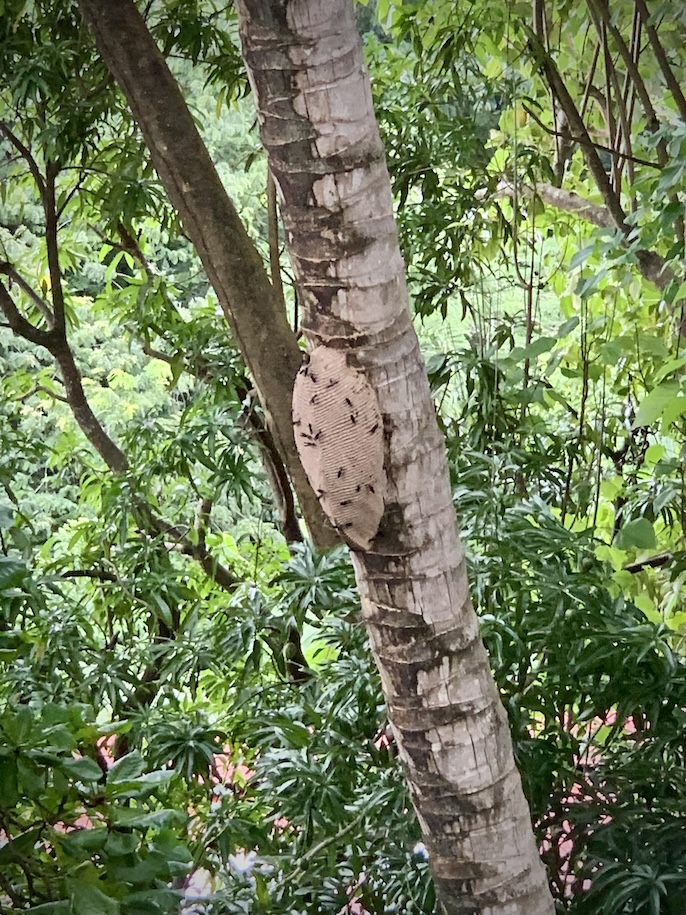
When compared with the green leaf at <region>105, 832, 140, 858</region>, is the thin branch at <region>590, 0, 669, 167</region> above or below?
above

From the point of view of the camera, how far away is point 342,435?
20.5 inches

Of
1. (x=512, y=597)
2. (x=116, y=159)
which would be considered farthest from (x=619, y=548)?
(x=116, y=159)

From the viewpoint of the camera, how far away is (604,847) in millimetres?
691

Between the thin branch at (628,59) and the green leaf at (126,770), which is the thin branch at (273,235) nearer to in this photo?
the thin branch at (628,59)

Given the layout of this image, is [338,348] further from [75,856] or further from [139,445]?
[139,445]

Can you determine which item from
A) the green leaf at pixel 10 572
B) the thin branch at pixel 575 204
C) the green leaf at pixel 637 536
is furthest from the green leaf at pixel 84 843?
the thin branch at pixel 575 204

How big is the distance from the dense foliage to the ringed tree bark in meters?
0.12

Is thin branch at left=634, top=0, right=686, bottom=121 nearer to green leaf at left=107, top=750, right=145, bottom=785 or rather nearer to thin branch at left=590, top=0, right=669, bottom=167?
thin branch at left=590, top=0, right=669, bottom=167

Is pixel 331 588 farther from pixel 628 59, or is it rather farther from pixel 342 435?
pixel 628 59

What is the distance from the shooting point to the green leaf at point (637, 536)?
911 millimetres

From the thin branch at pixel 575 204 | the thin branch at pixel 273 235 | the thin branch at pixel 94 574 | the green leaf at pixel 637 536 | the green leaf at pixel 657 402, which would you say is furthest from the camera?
the thin branch at pixel 575 204

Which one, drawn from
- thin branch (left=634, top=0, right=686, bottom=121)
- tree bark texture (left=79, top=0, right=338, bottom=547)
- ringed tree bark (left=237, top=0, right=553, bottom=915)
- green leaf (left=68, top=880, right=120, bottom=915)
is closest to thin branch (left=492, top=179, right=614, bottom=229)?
thin branch (left=634, top=0, right=686, bottom=121)

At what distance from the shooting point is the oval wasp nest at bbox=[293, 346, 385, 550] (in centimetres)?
52

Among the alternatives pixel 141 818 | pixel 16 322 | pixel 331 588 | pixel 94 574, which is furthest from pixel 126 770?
pixel 16 322
